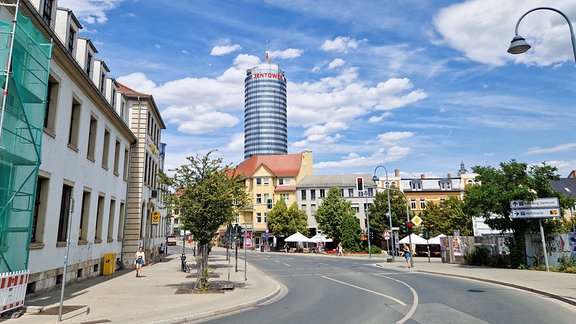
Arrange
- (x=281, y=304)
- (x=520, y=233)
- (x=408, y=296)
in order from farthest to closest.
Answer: (x=520, y=233) → (x=408, y=296) → (x=281, y=304)

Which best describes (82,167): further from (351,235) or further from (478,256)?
(351,235)

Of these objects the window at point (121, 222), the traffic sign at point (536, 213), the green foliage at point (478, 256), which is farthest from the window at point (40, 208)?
the green foliage at point (478, 256)

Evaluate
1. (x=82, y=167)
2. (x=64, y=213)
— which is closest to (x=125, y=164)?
(x=82, y=167)

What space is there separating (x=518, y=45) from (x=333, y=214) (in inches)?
1815

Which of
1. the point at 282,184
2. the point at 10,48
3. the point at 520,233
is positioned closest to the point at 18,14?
the point at 10,48

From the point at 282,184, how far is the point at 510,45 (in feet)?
194

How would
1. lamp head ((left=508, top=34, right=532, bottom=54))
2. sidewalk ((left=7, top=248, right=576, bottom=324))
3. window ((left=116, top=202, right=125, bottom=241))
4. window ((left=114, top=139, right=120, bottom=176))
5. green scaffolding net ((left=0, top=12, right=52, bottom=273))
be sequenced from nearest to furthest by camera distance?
sidewalk ((left=7, top=248, right=576, bottom=324)) < green scaffolding net ((left=0, top=12, right=52, bottom=273)) < lamp head ((left=508, top=34, right=532, bottom=54)) < window ((left=114, top=139, right=120, bottom=176)) < window ((left=116, top=202, right=125, bottom=241))

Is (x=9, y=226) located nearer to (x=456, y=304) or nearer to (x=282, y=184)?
(x=456, y=304)

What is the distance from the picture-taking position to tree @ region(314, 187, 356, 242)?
55531 mm

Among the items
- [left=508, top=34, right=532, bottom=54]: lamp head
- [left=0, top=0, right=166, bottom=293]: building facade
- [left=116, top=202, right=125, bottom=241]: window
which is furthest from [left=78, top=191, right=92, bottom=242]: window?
[left=508, top=34, right=532, bottom=54]: lamp head

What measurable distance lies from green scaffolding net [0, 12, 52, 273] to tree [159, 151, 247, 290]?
4.55 meters

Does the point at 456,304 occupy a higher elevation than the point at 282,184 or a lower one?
lower

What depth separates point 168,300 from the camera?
41.0 feet

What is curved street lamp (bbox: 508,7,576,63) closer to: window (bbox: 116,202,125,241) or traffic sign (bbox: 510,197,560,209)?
traffic sign (bbox: 510,197,560,209)
